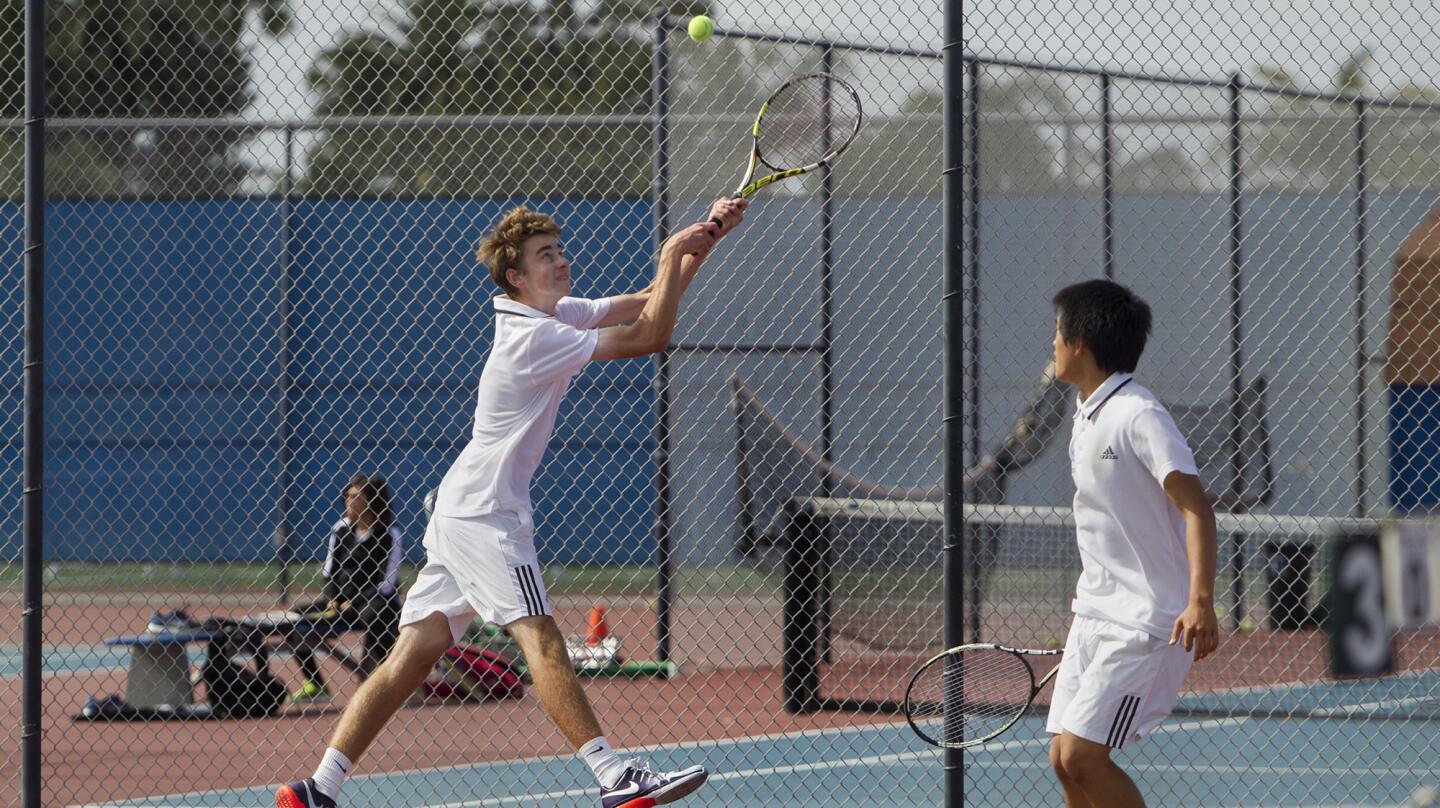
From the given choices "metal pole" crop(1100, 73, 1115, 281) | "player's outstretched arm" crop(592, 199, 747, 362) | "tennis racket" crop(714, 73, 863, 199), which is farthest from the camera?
"metal pole" crop(1100, 73, 1115, 281)

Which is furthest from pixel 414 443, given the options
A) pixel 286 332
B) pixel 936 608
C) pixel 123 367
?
pixel 936 608

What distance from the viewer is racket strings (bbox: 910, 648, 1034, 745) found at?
14.6 ft

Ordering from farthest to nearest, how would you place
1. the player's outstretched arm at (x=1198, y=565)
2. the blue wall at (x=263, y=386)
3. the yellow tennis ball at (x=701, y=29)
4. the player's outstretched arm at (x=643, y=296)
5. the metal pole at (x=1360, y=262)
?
the blue wall at (x=263, y=386) → the metal pole at (x=1360, y=262) → the yellow tennis ball at (x=701, y=29) → the player's outstretched arm at (x=643, y=296) → the player's outstretched arm at (x=1198, y=565)

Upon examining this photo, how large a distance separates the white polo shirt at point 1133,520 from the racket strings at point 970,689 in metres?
0.59

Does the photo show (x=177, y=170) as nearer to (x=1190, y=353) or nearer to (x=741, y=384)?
(x=741, y=384)

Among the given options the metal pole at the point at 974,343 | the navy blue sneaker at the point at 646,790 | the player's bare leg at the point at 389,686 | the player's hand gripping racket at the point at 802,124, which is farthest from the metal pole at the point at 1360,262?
the player's bare leg at the point at 389,686

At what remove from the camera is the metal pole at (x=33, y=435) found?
4852 millimetres

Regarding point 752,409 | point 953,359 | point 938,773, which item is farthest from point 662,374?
point 953,359

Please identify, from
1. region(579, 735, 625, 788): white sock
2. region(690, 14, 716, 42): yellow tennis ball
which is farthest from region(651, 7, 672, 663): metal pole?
region(579, 735, 625, 788): white sock

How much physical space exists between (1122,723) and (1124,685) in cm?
9

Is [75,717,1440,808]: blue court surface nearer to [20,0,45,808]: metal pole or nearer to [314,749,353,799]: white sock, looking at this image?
[20,0,45,808]: metal pole

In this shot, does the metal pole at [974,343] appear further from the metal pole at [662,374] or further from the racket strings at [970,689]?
the racket strings at [970,689]

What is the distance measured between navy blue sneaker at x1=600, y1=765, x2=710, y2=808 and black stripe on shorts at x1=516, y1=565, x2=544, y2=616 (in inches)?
19.5

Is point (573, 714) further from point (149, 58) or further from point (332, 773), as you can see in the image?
point (149, 58)
